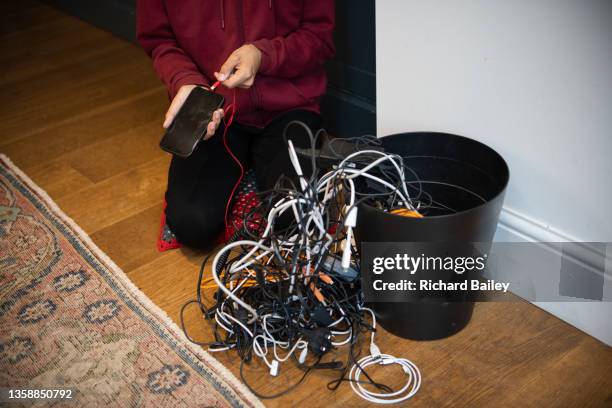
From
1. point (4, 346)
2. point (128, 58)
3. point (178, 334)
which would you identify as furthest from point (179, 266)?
point (128, 58)

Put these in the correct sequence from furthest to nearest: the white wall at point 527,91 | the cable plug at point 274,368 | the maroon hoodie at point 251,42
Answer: the maroon hoodie at point 251,42
the cable plug at point 274,368
the white wall at point 527,91

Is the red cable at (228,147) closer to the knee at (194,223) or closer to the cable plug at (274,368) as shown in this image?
the knee at (194,223)

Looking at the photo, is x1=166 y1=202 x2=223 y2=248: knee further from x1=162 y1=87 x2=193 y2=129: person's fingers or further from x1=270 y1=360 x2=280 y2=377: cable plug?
x1=270 y1=360 x2=280 y2=377: cable plug

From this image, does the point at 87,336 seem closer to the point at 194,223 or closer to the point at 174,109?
the point at 194,223

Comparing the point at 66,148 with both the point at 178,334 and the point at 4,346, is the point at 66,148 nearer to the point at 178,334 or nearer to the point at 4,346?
the point at 4,346

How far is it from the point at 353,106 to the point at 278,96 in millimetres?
347

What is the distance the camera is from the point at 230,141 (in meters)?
1.32

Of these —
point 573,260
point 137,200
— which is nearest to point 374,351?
point 573,260

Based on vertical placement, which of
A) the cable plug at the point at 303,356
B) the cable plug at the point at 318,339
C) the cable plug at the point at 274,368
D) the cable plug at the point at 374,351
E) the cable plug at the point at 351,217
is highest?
the cable plug at the point at 351,217

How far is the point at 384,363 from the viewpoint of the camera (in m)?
1.00

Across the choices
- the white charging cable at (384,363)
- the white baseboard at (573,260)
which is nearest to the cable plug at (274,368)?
the white charging cable at (384,363)

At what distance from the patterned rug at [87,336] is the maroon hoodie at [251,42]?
1.38 feet

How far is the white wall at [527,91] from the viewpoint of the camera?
882 mm

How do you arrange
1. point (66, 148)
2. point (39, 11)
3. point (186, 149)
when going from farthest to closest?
point (39, 11) → point (66, 148) → point (186, 149)
